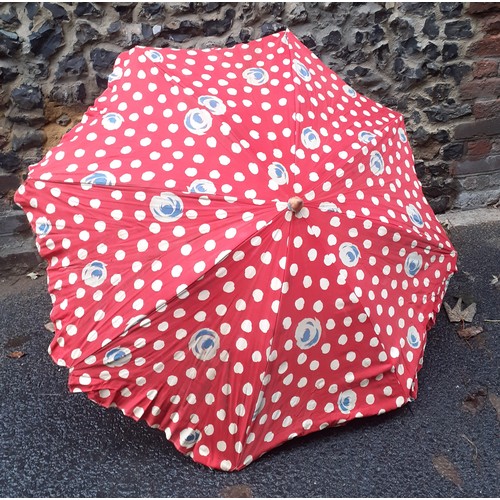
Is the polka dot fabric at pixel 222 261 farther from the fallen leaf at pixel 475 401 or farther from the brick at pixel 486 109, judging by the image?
the brick at pixel 486 109

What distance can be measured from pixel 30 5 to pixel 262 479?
208cm

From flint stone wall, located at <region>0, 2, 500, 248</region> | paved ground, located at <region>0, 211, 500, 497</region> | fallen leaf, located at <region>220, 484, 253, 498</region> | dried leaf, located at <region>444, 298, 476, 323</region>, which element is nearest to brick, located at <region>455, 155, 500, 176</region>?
flint stone wall, located at <region>0, 2, 500, 248</region>

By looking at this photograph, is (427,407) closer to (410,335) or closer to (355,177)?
(410,335)

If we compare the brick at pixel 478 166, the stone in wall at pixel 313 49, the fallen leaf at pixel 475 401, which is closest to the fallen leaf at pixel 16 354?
the stone in wall at pixel 313 49

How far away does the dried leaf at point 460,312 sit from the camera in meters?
2.52

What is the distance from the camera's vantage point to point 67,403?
2135 millimetres

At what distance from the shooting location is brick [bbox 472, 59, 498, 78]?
292 cm

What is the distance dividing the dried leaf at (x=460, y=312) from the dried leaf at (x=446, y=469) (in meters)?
0.74

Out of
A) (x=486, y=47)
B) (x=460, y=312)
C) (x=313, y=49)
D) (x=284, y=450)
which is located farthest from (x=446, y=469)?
(x=486, y=47)

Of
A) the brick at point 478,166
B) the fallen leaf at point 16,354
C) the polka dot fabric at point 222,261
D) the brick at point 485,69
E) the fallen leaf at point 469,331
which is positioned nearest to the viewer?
the polka dot fabric at point 222,261

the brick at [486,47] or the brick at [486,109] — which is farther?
the brick at [486,109]

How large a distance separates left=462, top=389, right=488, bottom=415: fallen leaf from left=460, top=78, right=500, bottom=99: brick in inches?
62.0

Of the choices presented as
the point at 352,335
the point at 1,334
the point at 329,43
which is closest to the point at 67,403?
the point at 1,334

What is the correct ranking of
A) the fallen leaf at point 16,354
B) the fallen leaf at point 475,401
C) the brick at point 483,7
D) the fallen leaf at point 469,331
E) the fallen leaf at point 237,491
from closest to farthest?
1. the fallen leaf at point 237,491
2. the fallen leaf at point 475,401
3. the fallen leaf at point 16,354
4. the fallen leaf at point 469,331
5. the brick at point 483,7
